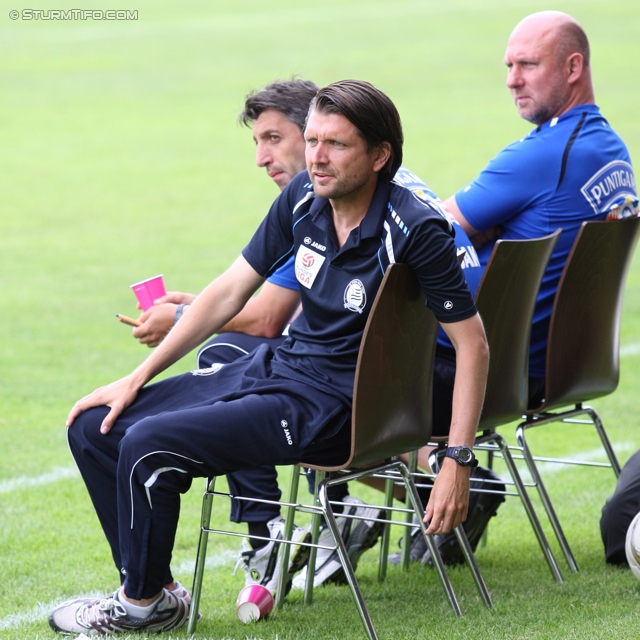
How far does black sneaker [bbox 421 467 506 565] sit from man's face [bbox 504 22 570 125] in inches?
57.6

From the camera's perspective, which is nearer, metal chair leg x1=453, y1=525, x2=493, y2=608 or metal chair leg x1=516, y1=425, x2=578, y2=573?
metal chair leg x1=453, y1=525, x2=493, y2=608

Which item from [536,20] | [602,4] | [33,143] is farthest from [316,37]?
[536,20]

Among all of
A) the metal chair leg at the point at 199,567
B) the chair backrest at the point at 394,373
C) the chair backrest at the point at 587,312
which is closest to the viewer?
the chair backrest at the point at 394,373

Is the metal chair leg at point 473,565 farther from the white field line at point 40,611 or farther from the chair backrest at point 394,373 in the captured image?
the white field line at point 40,611

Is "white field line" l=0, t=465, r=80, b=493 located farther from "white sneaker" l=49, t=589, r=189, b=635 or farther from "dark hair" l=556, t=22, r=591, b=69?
"dark hair" l=556, t=22, r=591, b=69

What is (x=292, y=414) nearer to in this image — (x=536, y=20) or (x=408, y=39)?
(x=536, y=20)

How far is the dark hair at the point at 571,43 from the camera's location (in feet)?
15.0

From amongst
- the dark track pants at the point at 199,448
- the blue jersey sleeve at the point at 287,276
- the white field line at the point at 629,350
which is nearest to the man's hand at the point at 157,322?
the blue jersey sleeve at the point at 287,276

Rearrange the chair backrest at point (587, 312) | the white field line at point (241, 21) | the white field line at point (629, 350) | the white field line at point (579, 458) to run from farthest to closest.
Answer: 1. the white field line at point (241, 21)
2. the white field line at point (629, 350)
3. the white field line at point (579, 458)
4. the chair backrest at point (587, 312)

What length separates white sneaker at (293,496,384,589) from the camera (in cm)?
407

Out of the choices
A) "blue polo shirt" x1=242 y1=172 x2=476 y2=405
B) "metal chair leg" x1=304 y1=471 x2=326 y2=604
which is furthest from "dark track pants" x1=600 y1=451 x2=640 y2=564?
"blue polo shirt" x1=242 y1=172 x2=476 y2=405

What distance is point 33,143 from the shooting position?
20406mm

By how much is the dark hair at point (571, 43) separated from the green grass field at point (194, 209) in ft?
6.45

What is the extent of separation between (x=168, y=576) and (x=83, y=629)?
308 millimetres
